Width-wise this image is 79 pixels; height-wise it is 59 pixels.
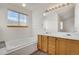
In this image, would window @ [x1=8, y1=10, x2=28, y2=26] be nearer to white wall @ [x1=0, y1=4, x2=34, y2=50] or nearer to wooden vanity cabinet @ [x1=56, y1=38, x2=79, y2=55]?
white wall @ [x1=0, y1=4, x2=34, y2=50]

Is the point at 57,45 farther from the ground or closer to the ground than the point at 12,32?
closer to the ground

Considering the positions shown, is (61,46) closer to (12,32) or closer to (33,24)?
(33,24)

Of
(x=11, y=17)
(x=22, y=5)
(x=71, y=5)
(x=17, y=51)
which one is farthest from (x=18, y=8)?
(x=71, y=5)

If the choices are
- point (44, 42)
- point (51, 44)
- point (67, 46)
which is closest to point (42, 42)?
point (44, 42)

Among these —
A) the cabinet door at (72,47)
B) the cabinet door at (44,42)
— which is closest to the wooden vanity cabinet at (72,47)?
the cabinet door at (72,47)

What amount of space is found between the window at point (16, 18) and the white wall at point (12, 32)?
2.4 inches

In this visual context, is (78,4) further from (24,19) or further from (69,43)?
(24,19)

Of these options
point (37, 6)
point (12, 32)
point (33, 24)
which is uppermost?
point (37, 6)

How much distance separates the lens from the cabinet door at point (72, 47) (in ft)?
4.92

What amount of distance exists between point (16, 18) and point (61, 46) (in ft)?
2.88

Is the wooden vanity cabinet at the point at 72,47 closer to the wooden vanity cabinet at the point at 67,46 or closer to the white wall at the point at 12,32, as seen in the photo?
the wooden vanity cabinet at the point at 67,46

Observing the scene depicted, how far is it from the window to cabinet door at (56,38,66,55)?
0.64m

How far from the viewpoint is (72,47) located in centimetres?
153

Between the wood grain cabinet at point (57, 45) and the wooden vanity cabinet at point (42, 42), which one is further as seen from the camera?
the wooden vanity cabinet at point (42, 42)
